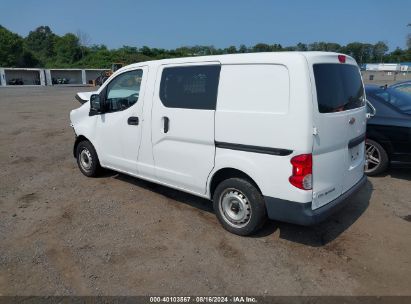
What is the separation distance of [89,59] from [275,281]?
97.1m

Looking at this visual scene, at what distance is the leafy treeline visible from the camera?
82500 millimetres

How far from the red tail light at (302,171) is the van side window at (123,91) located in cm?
251

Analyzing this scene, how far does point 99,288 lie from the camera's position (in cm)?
325

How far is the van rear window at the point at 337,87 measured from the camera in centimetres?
351

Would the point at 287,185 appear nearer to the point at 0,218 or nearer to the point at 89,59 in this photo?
the point at 0,218

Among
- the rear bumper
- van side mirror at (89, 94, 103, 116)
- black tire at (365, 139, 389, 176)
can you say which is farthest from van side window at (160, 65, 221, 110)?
black tire at (365, 139, 389, 176)

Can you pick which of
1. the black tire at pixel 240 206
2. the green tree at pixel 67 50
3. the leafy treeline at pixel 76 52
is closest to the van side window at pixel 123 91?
the black tire at pixel 240 206

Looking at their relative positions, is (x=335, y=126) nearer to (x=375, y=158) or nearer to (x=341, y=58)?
(x=341, y=58)

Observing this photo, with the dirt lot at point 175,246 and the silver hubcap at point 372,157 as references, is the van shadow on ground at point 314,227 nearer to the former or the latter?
the dirt lot at point 175,246

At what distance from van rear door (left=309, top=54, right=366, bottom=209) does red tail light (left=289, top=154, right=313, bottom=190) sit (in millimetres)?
83

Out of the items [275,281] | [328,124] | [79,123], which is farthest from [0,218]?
[328,124]

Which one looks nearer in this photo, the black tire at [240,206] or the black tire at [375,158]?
the black tire at [240,206]

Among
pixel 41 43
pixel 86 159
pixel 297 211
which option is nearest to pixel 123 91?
pixel 86 159

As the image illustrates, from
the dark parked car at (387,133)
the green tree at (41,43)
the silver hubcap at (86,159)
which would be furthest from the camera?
the green tree at (41,43)
